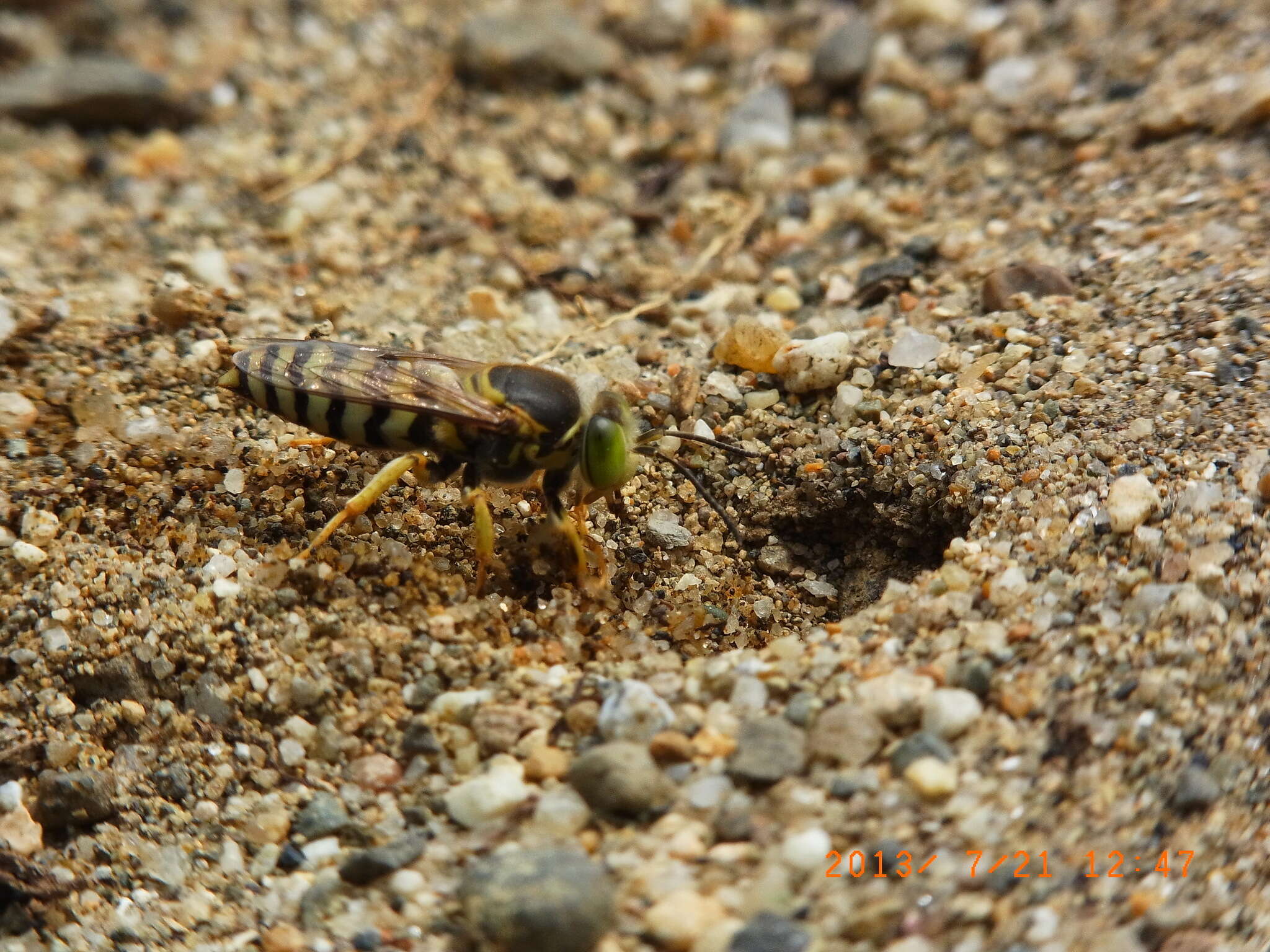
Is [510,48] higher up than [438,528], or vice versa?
[510,48]

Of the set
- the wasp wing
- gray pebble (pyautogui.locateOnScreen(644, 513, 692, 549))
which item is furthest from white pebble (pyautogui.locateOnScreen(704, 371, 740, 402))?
the wasp wing

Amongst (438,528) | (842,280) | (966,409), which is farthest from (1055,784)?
(842,280)

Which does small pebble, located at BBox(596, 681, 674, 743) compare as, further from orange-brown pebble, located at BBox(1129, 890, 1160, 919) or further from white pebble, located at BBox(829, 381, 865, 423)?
white pebble, located at BBox(829, 381, 865, 423)

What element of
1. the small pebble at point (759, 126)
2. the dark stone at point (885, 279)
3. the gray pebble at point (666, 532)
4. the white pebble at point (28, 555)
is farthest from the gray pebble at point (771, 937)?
the small pebble at point (759, 126)

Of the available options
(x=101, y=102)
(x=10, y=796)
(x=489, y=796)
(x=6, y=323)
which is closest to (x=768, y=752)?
(x=489, y=796)

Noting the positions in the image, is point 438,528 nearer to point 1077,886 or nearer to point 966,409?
point 966,409

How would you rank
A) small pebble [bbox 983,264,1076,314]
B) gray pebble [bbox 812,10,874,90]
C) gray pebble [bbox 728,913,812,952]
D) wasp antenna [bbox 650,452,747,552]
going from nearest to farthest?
gray pebble [bbox 728,913,812,952]
wasp antenna [bbox 650,452,747,552]
small pebble [bbox 983,264,1076,314]
gray pebble [bbox 812,10,874,90]
